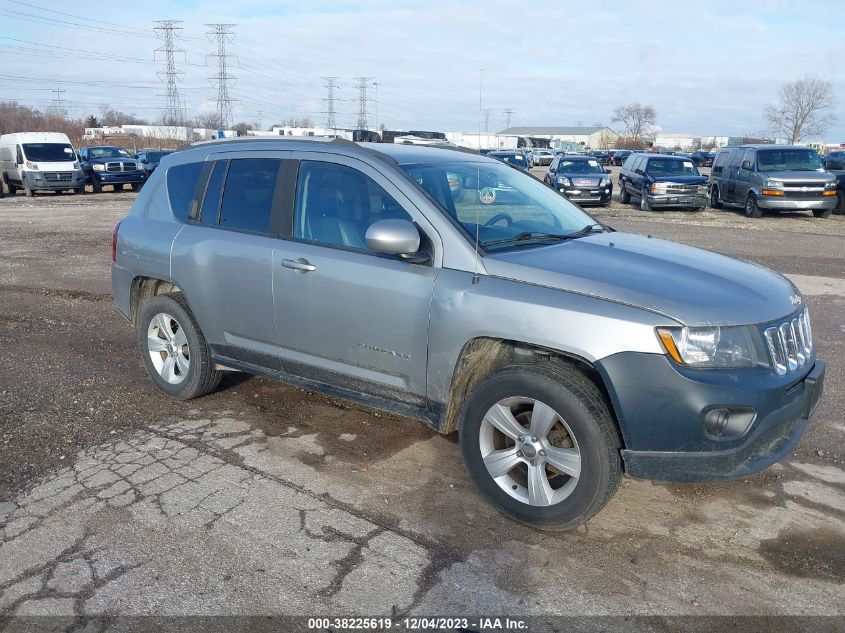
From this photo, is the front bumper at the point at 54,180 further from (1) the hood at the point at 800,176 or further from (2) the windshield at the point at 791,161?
(1) the hood at the point at 800,176

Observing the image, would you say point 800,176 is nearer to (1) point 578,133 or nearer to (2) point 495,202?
(2) point 495,202

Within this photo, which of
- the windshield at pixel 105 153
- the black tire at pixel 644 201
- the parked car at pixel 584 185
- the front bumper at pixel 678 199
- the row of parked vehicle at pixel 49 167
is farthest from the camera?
the windshield at pixel 105 153

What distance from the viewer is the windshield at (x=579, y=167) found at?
23.7m

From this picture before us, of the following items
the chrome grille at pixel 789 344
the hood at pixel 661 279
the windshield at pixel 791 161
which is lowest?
the chrome grille at pixel 789 344

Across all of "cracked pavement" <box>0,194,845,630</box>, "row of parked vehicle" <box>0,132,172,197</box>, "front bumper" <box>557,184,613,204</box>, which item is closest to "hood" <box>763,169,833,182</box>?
"front bumper" <box>557,184,613,204</box>

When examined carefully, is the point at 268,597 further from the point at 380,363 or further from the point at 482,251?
the point at 482,251

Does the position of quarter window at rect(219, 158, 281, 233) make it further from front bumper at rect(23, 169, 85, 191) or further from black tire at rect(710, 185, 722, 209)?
front bumper at rect(23, 169, 85, 191)

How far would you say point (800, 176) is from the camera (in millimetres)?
18484

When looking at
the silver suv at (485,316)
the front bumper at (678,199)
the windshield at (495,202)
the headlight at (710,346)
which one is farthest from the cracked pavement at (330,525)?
the front bumper at (678,199)

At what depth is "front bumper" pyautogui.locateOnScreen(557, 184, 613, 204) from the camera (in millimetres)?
22484

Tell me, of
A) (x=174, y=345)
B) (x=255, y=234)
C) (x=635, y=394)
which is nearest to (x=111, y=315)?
(x=174, y=345)

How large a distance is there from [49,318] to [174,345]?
11.3 feet

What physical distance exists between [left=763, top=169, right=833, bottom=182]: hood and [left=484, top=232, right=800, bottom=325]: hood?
1622 cm

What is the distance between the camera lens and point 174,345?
5.40m
